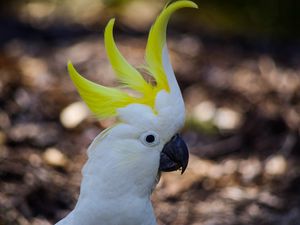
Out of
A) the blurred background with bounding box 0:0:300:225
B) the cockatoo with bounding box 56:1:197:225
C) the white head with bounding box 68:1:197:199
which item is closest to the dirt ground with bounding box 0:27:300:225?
the blurred background with bounding box 0:0:300:225

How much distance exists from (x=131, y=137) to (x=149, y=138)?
0.07m

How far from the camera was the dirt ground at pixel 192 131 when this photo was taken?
4543mm

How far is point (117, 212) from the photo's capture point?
3.06 m

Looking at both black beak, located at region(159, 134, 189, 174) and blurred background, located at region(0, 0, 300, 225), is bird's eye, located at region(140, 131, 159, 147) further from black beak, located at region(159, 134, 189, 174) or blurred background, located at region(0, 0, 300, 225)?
blurred background, located at region(0, 0, 300, 225)

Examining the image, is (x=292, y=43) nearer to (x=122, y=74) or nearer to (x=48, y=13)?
(x=48, y=13)

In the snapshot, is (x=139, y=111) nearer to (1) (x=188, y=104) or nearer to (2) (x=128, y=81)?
(2) (x=128, y=81)

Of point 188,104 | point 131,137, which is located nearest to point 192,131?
point 188,104

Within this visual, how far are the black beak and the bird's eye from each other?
76 mm

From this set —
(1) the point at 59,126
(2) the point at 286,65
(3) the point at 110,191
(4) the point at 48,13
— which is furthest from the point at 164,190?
(4) the point at 48,13

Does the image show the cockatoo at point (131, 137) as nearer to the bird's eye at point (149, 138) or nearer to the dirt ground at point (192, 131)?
the bird's eye at point (149, 138)

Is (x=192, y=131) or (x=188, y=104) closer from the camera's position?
(x=192, y=131)

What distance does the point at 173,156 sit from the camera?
3.11 metres

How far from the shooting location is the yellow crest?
3006 millimetres

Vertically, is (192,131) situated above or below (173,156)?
below
